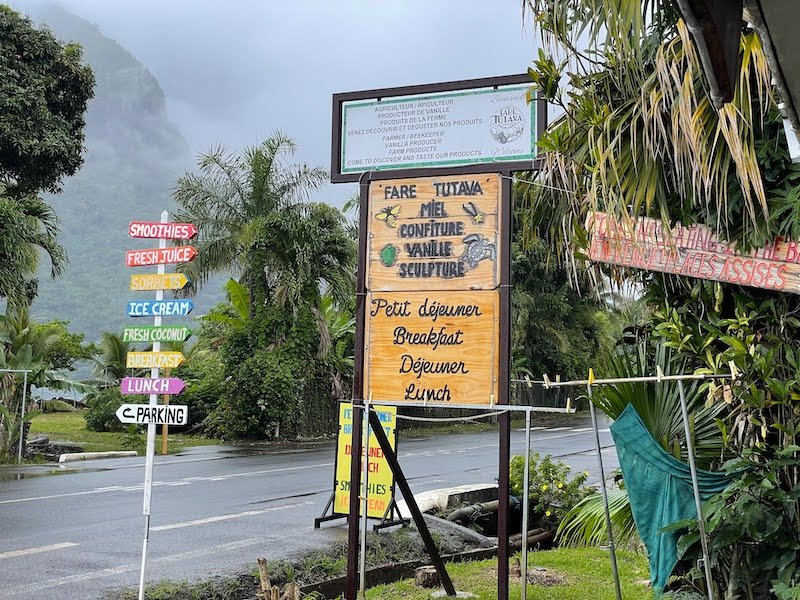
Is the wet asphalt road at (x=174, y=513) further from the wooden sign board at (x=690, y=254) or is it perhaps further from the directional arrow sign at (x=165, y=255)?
the wooden sign board at (x=690, y=254)

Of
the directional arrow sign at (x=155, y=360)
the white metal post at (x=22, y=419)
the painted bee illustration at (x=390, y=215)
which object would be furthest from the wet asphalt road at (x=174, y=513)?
the painted bee illustration at (x=390, y=215)

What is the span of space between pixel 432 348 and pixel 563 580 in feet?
9.35

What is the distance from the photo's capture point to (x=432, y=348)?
6461mm

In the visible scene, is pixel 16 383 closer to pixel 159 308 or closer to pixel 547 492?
pixel 547 492

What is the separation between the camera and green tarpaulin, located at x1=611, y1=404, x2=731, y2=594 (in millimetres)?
5301

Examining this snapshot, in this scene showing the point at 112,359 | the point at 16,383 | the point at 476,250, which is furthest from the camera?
the point at 112,359

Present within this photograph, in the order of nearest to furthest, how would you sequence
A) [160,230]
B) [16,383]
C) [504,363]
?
[504,363], [160,230], [16,383]

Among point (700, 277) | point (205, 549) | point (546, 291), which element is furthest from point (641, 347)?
point (546, 291)

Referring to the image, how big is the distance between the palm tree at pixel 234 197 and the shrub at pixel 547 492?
611 inches

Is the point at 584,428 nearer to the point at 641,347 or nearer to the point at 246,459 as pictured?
the point at 246,459

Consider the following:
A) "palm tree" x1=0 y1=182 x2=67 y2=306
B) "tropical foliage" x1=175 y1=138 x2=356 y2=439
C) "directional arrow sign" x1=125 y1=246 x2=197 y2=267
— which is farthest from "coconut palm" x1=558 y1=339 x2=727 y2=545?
"tropical foliage" x1=175 y1=138 x2=356 y2=439

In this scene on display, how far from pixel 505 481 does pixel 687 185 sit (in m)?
2.40

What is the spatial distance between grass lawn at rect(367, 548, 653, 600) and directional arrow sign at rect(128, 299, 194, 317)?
111 inches

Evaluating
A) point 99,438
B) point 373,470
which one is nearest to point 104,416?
point 99,438
